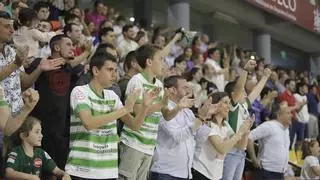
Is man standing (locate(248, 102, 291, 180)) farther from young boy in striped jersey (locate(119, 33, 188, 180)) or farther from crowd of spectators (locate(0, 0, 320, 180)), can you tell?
young boy in striped jersey (locate(119, 33, 188, 180))

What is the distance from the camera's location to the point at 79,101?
12.0ft

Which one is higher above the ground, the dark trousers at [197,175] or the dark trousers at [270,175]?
the dark trousers at [197,175]

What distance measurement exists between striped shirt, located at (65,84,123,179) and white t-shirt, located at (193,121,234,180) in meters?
1.40

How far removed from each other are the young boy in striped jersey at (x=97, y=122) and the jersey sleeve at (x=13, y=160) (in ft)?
1.09

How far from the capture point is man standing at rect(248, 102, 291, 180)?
607 cm

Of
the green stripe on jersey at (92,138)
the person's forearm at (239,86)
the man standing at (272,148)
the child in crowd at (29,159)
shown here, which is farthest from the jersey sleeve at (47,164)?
the man standing at (272,148)

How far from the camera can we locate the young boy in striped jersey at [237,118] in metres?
5.44

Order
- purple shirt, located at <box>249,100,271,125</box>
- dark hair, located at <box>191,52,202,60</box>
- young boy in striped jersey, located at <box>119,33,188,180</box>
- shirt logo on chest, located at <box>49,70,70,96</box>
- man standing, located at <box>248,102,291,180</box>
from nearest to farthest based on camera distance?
1. young boy in striped jersey, located at <box>119,33,188,180</box>
2. shirt logo on chest, located at <box>49,70,70,96</box>
3. man standing, located at <box>248,102,291,180</box>
4. purple shirt, located at <box>249,100,271,125</box>
5. dark hair, located at <box>191,52,202,60</box>

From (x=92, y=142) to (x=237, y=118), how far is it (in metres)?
2.41

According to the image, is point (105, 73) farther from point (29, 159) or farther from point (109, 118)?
point (29, 159)

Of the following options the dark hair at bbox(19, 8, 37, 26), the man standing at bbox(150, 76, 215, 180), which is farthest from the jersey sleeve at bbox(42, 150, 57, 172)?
the dark hair at bbox(19, 8, 37, 26)

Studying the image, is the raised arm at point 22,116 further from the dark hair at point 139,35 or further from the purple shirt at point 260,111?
the dark hair at point 139,35

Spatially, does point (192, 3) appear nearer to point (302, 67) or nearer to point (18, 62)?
point (302, 67)

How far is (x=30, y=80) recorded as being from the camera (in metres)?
4.22
